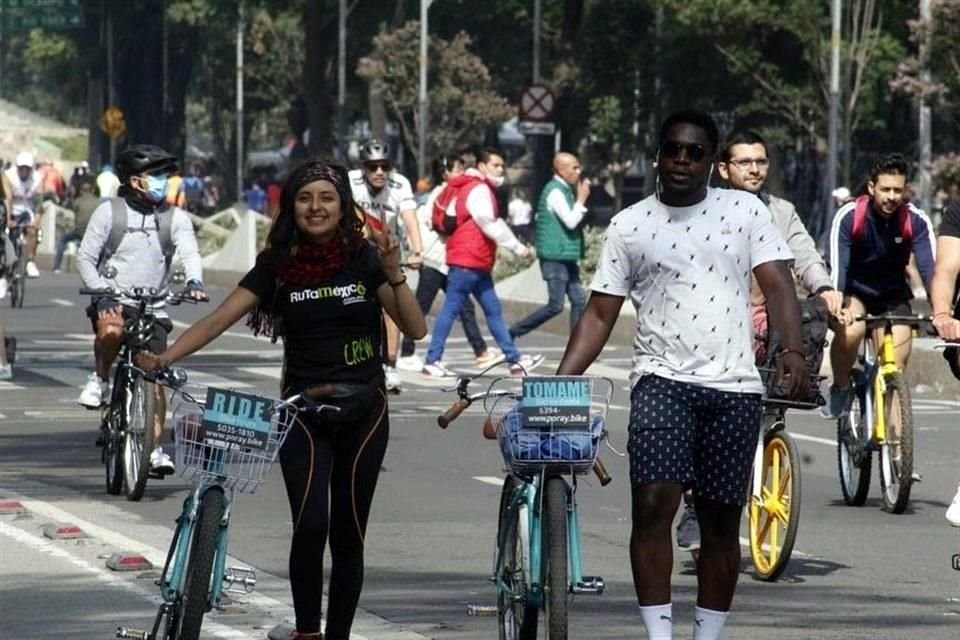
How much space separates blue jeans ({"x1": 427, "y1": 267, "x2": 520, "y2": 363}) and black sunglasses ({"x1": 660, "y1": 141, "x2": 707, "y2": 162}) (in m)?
12.7

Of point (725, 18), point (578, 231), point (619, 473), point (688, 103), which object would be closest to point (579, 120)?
point (688, 103)

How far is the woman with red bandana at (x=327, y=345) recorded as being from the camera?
775 centimetres

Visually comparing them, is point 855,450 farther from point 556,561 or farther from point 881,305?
point 556,561

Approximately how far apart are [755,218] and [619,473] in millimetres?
6830

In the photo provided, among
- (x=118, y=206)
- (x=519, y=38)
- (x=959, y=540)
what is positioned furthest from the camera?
(x=519, y=38)

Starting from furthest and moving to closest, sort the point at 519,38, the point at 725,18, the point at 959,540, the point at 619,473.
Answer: the point at 519,38, the point at 725,18, the point at 619,473, the point at 959,540

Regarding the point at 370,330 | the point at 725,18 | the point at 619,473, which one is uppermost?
the point at 725,18

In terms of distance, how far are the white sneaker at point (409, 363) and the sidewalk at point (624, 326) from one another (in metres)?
1.96

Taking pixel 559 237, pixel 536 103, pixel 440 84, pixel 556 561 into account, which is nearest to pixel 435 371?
pixel 559 237

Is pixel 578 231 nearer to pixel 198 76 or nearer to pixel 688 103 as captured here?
pixel 688 103

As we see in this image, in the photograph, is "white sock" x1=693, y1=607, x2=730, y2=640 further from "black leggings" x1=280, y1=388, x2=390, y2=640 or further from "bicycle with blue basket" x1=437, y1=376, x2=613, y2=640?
"black leggings" x1=280, y1=388, x2=390, y2=640

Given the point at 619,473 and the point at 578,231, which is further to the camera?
the point at 578,231

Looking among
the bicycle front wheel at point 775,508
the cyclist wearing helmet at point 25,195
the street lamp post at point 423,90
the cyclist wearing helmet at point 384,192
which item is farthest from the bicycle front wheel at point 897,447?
the street lamp post at point 423,90

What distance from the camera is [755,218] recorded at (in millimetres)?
7645
